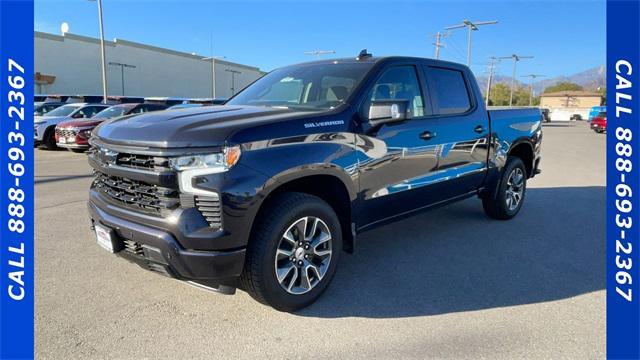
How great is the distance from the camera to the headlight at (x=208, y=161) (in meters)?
2.73

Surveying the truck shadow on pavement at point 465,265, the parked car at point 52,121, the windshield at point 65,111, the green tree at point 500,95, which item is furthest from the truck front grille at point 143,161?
the green tree at point 500,95

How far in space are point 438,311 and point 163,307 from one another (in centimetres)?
207

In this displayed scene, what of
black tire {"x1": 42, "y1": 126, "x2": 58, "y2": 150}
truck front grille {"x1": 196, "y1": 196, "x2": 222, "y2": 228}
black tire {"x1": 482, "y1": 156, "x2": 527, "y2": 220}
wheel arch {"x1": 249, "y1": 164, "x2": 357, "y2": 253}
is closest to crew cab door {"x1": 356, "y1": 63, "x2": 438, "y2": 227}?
wheel arch {"x1": 249, "y1": 164, "x2": 357, "y2": 253}

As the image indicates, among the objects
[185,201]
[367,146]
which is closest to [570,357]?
[367,146]

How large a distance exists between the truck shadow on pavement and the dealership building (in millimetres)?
45318

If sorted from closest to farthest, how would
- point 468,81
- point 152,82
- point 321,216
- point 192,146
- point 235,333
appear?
point 192,146
point 235,333
point 321,216
point 468,81
point 152,82

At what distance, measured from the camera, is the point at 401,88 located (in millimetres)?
4148

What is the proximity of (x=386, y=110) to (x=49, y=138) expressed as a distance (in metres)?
13.9

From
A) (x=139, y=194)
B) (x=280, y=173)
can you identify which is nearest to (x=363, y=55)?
(x=280, y=173)

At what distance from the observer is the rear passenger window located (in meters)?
4.50

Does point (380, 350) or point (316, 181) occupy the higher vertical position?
point (316, 181)

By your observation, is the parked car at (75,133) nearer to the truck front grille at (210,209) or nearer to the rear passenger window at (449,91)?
the rear passenger window at (449,91)

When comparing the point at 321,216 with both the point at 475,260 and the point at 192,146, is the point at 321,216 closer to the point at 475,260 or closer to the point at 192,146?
the point at 192,146

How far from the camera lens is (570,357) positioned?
9.09 ft
